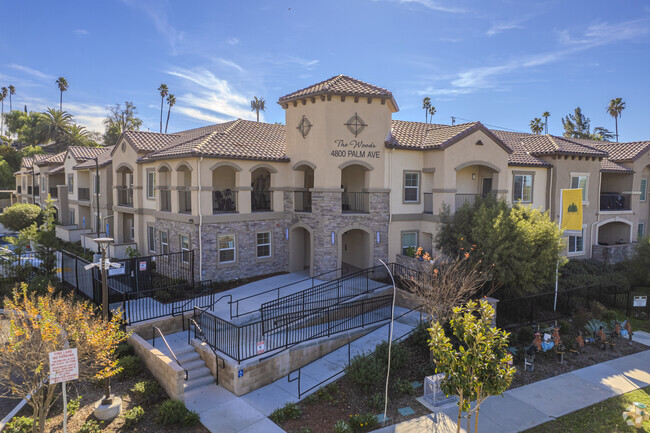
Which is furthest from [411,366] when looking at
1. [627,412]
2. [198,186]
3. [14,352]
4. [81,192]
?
[81,192]

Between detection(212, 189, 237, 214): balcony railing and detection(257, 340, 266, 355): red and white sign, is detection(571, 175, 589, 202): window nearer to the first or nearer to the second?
detection(212, 189, 237, 214): balcony railing

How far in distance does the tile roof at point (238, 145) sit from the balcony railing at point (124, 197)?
5.80 meters

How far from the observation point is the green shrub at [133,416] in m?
10.8

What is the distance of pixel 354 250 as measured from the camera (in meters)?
24.7

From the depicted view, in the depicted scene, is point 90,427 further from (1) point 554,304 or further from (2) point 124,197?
(2) point 124,197

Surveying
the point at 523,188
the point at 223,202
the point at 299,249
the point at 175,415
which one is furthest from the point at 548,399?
the point at 223,202

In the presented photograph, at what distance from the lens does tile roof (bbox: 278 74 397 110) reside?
2114 cm

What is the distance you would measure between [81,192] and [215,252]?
22.3 m

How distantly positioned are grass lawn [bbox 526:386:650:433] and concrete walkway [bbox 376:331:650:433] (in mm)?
191

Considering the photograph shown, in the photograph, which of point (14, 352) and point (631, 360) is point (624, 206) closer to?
point (631, 360)

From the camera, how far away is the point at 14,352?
9672 mm

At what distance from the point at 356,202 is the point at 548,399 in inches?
535

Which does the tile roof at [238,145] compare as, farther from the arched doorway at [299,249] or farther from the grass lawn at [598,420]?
the grass lawn at [598,420]

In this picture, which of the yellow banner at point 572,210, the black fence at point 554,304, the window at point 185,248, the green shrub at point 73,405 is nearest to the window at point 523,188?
the yellow banner at point 572,210
